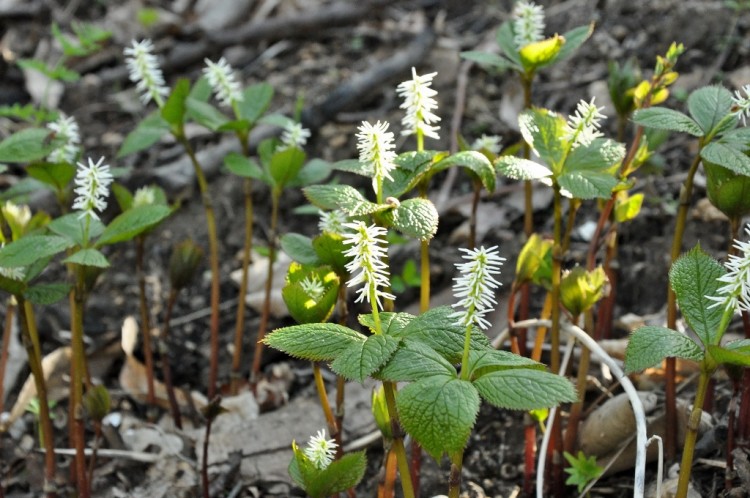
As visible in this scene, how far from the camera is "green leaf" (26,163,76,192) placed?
234 centimetres

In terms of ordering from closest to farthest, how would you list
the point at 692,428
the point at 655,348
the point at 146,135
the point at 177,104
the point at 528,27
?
the point at 655,348, the point at 692,428, the point at 528,27, the point at 177,104, the point at 146,135

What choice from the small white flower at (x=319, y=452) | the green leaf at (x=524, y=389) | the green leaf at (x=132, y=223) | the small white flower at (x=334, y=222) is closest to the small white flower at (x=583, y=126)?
the small white flower at (x=334, y=222)

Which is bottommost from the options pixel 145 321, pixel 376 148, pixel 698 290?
pixel 145 321

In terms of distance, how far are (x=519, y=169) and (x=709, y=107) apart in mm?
504

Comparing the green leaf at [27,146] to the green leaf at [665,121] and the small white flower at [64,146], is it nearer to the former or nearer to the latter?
the small white flower at [64,146]

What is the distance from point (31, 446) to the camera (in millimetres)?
2809

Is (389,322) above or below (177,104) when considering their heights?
below

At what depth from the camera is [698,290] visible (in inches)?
62.6

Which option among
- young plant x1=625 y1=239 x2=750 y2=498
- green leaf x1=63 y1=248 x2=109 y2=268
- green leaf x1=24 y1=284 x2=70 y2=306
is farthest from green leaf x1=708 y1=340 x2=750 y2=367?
green leaf x1=24 y1=284 x2=70 y2=306

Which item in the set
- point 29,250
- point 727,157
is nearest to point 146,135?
point 29,250

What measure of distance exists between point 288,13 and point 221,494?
11.4ft

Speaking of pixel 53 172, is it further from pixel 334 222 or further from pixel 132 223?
pixel 334 222

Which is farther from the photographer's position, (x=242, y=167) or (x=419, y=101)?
(x=242, y=167)

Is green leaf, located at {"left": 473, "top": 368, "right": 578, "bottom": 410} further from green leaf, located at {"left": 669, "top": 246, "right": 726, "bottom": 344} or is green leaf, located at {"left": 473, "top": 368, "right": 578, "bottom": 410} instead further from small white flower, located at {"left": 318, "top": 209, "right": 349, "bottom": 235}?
small white flower, located at {"left": 318, "top": 209, "right": 349, "bottom": 235}
